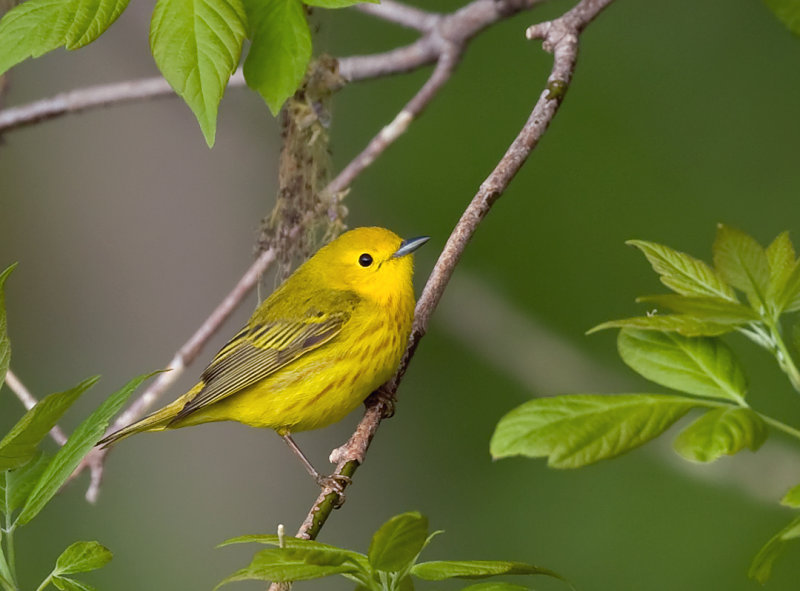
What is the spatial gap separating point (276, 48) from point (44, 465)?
0.90 meters

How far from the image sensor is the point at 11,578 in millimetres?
1368

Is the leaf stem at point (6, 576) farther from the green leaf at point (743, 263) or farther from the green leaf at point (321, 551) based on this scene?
the green leaf at point (743, 263)

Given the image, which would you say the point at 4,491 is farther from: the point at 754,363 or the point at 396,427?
the point at 396,427

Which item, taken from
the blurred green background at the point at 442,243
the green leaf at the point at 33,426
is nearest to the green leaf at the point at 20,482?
the green leaf at the point at 33,426

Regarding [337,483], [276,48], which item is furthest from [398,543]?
[337,483]

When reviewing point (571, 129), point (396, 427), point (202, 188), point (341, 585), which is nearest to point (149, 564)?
point (341, 585)

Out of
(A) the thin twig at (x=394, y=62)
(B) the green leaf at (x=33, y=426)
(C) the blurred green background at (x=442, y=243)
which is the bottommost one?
(C) the blurred green background at (x=442, y=243)

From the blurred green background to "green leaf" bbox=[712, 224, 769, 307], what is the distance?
327 centimetres

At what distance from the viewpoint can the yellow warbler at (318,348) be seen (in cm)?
300

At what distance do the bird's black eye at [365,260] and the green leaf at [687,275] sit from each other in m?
1.90

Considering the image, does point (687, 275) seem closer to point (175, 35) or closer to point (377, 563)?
point (377, 563)

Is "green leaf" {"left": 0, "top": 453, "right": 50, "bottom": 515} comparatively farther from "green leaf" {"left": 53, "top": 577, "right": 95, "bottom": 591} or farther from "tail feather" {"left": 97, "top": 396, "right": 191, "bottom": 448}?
"tail feather" {"left": 97, "top": 396, "right": 191, "bottom": 448}

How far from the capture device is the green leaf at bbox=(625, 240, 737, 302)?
1.37 meters

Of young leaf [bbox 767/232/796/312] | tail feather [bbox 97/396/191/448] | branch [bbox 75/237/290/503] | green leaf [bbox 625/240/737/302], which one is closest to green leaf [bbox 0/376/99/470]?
green leaf [bbox 625/240/737/302]
